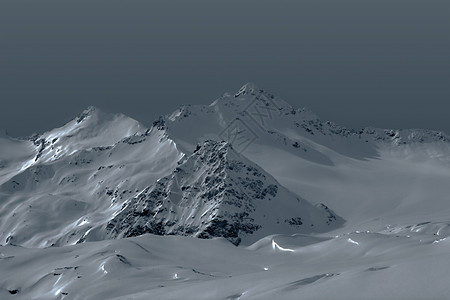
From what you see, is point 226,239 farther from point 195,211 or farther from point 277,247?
point 195,211

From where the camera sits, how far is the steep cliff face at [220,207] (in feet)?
538

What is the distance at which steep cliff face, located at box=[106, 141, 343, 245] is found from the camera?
6452 inches

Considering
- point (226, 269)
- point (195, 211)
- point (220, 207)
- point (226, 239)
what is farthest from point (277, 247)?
point (195, 211)

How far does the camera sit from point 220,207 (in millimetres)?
166750

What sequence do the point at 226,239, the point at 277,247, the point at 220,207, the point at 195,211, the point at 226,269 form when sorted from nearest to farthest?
the point at 226,269 < the point at 277,247 < the point at 226,239 < the point at 220,207 < the point at 195,211

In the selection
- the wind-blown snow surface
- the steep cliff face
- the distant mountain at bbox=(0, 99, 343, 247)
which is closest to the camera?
the wind-blown snow surface

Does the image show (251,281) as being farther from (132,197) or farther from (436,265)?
(132,197)

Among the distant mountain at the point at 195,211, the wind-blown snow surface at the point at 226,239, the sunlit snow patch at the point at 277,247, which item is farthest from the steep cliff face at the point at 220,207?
the sunlit snow patch at the point at 277,247

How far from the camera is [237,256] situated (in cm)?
9944

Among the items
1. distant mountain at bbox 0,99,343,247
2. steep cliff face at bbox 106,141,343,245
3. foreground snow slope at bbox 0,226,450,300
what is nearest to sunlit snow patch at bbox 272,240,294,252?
foreground snow slope at bbox 0,226,450,300

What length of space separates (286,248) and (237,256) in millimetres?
7331

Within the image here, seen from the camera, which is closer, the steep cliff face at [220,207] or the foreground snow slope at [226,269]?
the foreground snow slope at [226,269]

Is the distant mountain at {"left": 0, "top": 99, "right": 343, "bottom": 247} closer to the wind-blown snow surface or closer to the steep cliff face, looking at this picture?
the steep cliff face

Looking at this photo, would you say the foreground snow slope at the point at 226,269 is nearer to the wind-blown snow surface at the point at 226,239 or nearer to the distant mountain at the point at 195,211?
the wind-blown snow surface at the point at 226,239
